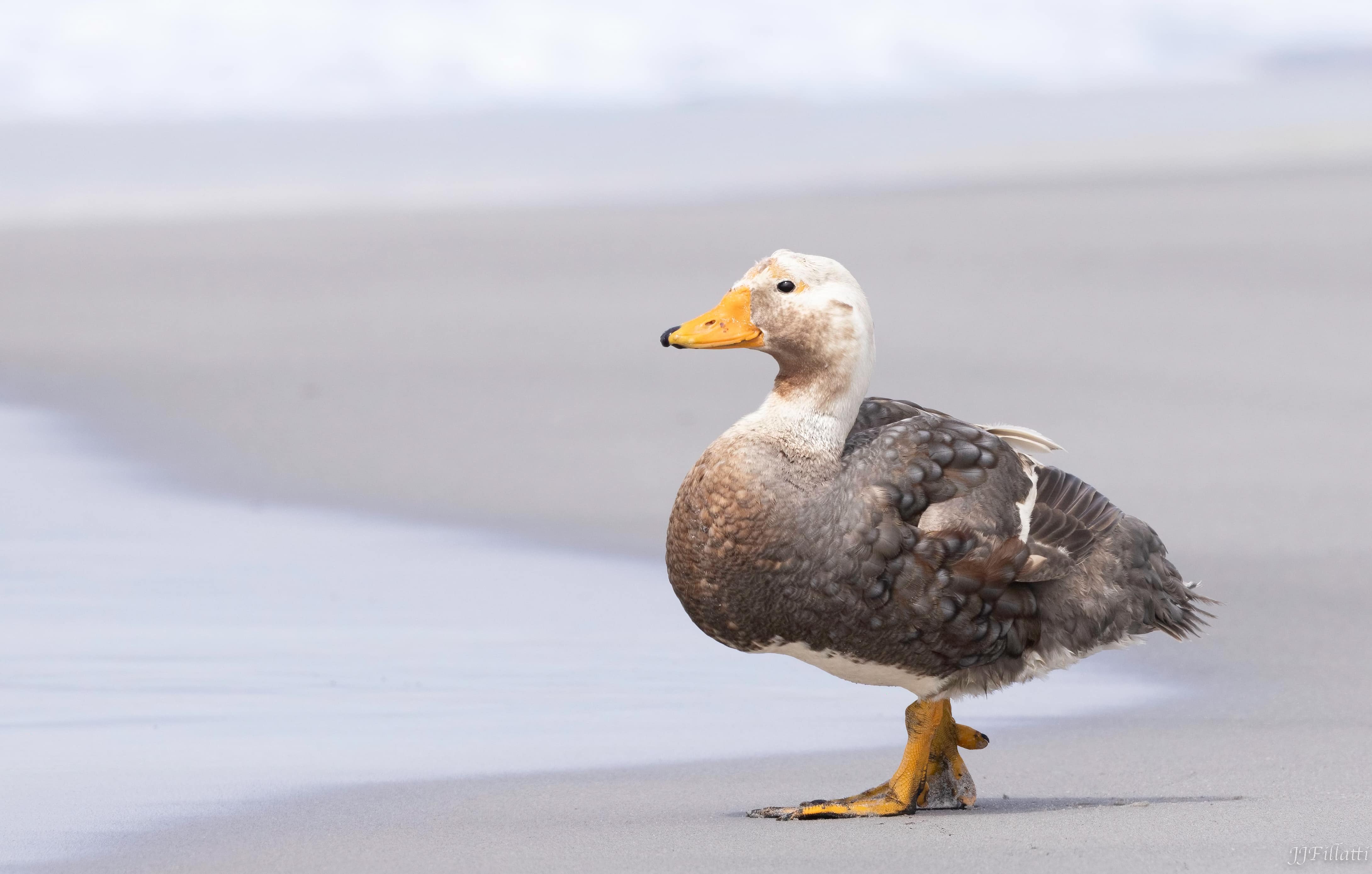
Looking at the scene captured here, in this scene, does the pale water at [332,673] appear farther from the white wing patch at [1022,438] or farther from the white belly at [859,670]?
the white wing patch at [1022,438]

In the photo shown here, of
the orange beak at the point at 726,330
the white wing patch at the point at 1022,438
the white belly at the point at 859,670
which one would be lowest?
the white belly at the point at 859,670

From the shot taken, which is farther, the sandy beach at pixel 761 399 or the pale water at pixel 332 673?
the pale water at pixel 332 673

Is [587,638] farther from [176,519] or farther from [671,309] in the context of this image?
[671,309]

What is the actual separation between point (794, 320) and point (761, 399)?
5.85 m

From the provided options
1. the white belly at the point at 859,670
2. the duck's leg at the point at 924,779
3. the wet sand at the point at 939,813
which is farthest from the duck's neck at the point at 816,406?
the wet sand at the point at 939,813

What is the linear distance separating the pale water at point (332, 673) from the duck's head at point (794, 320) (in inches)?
56.4

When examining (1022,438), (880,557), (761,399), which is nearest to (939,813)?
(880,557)

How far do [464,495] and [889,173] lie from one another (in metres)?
8.68

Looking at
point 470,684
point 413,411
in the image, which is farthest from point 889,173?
point 470,684

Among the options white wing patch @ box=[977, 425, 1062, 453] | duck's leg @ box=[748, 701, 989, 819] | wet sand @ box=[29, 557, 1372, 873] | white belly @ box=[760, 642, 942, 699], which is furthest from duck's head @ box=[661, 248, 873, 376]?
wet sand @ box=[29, 557, 1372, 873]

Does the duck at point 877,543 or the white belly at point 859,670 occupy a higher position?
the duck at point 877,543

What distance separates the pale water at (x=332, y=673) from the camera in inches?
255

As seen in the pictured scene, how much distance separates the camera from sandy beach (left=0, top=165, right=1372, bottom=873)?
5727 millimetres

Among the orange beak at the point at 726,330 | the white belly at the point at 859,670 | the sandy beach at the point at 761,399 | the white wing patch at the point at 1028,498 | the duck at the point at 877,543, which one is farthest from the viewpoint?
the white wing patch at the point at 1028,498
